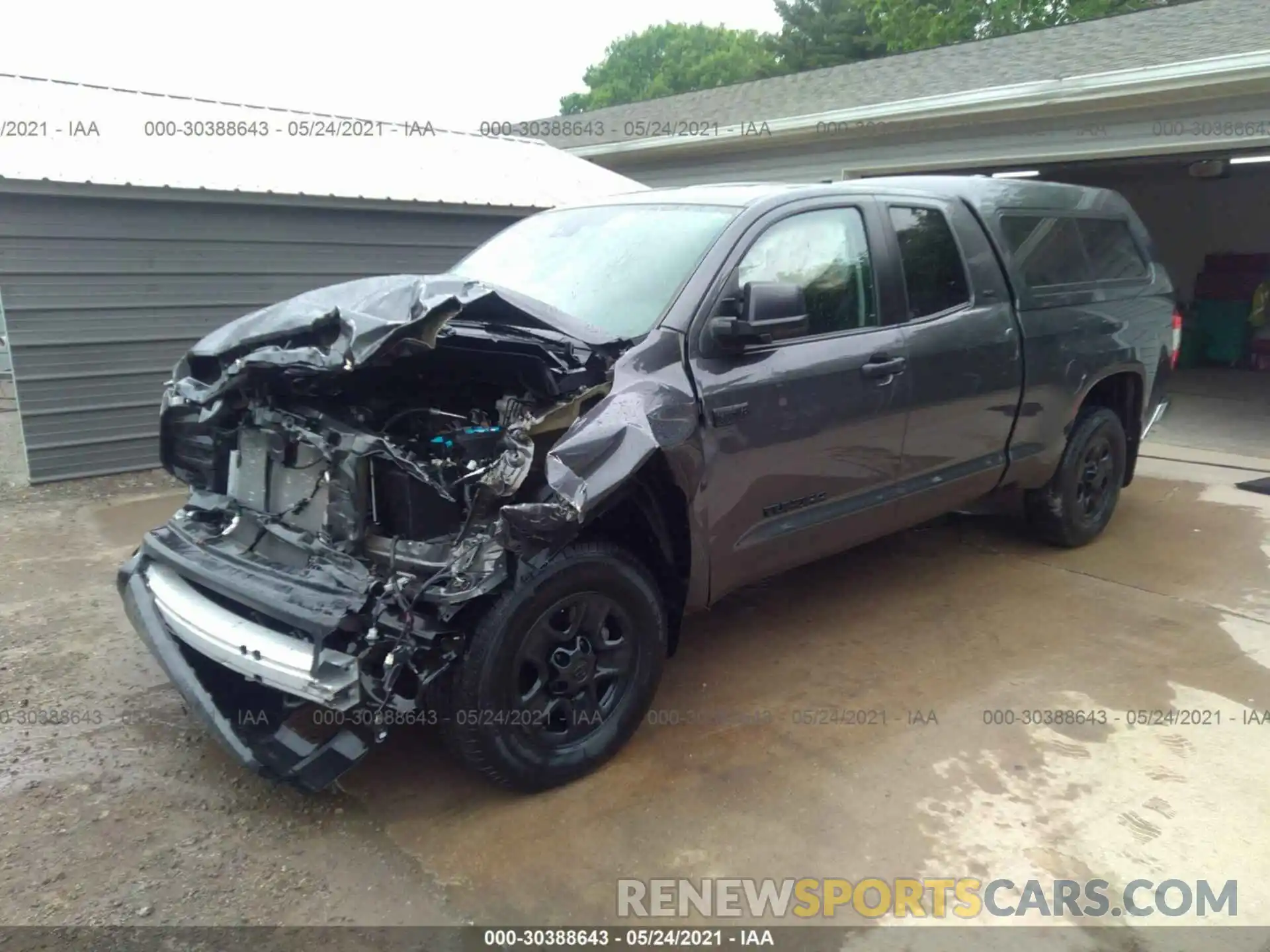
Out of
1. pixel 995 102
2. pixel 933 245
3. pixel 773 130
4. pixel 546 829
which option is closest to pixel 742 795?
pixel 546 829

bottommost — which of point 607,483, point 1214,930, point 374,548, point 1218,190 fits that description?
point 1214,930

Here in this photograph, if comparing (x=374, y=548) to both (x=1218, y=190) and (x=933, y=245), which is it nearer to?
(x=933, y=245)

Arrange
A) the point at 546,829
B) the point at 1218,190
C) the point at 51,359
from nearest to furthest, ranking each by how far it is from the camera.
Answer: the point at 546,829 → the point at 51,359 → the point at 1218,190

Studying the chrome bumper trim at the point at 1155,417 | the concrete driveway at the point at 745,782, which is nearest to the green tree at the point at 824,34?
the chrome bumper trim at the point at 1155,417

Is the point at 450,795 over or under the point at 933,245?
under

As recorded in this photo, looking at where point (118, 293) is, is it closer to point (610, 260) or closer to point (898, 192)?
point (610, 260)

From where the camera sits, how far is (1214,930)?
102 inches

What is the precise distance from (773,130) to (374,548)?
9701 mm

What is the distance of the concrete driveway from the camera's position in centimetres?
275

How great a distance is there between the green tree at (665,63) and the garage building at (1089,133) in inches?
1539

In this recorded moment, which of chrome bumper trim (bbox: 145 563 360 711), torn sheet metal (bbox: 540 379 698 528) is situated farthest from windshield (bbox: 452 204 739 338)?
chrome bumper trim (bbox: 145 563 360 711)

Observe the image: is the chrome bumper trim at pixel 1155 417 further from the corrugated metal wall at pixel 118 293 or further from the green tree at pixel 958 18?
the green tree at pixel 958 18

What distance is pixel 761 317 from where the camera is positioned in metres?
3.36

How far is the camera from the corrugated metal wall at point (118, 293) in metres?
6.75
